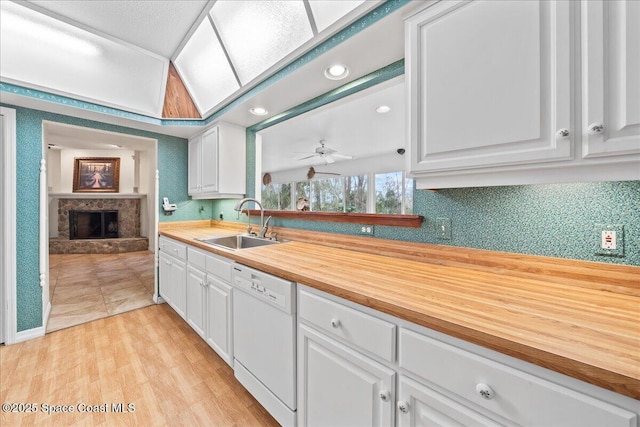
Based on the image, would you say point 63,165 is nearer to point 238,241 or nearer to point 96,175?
point 96,175

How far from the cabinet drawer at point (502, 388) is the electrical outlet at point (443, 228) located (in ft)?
2.29

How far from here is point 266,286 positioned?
1372 millimetres

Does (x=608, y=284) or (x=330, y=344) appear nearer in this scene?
(x=608, y=284)

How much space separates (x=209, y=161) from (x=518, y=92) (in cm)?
273

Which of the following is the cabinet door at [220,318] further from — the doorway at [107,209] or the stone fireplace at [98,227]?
the stone fireplace at [98,227]

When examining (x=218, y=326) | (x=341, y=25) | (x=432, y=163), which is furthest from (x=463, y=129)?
(x=218, y=326)

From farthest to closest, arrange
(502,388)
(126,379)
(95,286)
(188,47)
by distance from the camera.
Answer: (95,286)
(188,47)
(126,379)
(502,388)

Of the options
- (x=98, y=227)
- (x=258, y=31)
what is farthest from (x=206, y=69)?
(x=98, y=227)

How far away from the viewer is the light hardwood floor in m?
1.48

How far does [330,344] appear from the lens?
107 cm

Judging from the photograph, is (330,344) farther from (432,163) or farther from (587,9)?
(587,9)

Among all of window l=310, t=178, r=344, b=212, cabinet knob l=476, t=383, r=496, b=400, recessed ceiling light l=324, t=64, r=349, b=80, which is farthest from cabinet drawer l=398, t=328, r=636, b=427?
window l=310, t=178, r=344, b=212

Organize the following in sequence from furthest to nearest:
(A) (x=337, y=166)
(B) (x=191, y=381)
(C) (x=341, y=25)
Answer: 1. (A) (x=337, y=166)
2. (B) (x=191, y=381)
3. (C) (x=341, y=25)

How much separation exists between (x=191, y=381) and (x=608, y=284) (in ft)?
7.53
